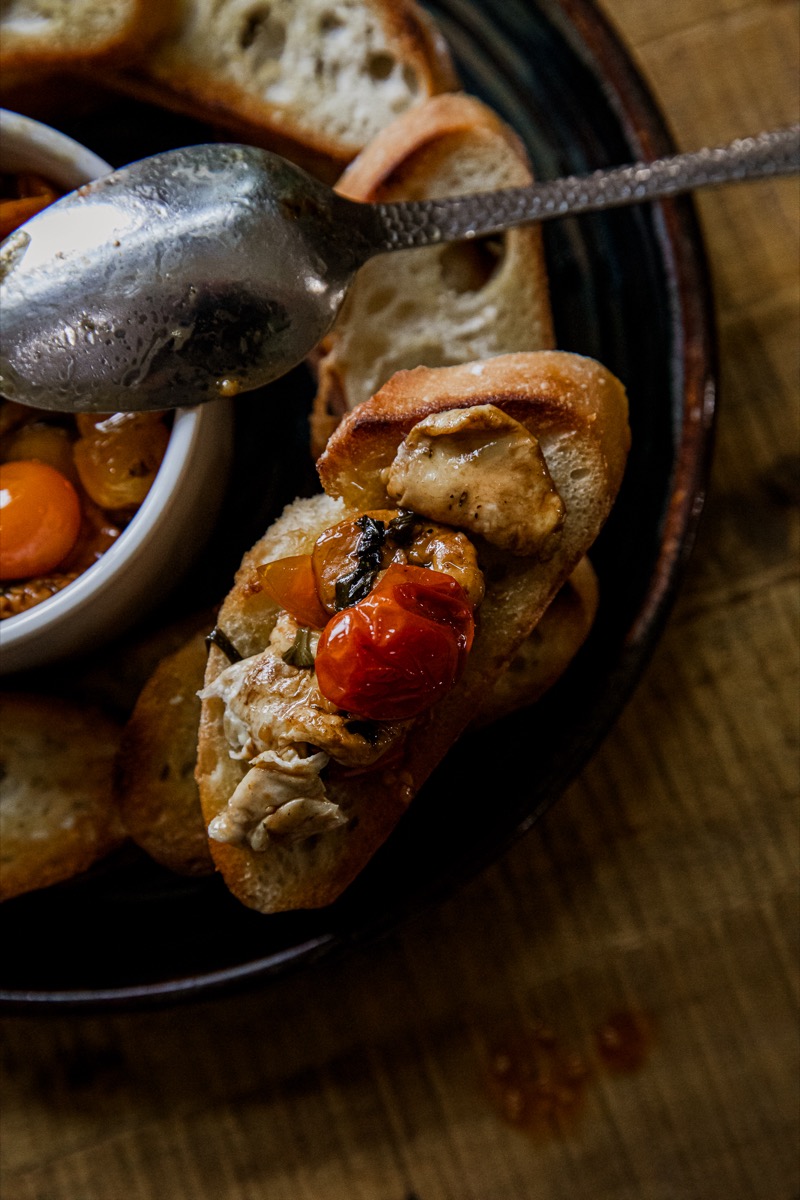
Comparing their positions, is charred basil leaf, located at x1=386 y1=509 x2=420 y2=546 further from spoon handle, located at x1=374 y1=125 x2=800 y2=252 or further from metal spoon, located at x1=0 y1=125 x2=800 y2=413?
spoon handle, located at x1=374 y1=125 x2=800 y2=252

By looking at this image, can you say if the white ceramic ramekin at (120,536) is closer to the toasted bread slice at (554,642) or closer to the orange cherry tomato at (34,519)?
the orange cherry tomato at (34,519)

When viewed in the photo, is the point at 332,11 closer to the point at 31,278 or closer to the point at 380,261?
the point at 380,261

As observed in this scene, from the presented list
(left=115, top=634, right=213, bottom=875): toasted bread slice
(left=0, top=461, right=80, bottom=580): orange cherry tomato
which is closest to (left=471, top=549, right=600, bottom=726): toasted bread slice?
(left=115, top=634, right=213, bottom=875): toasted bread slice

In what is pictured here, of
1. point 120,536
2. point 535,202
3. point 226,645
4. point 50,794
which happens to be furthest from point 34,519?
point 535,202

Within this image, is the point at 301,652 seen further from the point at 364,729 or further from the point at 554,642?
the point at 554,642

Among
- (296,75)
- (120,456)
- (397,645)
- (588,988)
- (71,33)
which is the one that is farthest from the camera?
(588,988)

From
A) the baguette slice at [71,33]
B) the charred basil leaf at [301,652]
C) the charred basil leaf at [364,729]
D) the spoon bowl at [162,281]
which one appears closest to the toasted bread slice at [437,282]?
the spoon bowl at [162,281]
